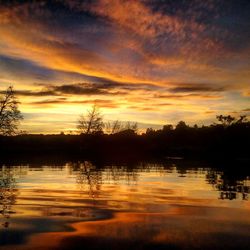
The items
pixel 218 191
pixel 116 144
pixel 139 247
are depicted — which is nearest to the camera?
pixel 139 247

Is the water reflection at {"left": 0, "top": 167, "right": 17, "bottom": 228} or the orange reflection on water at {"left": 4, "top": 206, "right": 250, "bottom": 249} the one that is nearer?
the orange reflection on water at {"left": 4, "top": 206, "right": 250, "bottom": 249}

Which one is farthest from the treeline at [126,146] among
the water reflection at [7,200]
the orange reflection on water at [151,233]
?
the orange reflection on water at [151,233]

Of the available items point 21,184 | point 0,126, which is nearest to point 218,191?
point 21,184

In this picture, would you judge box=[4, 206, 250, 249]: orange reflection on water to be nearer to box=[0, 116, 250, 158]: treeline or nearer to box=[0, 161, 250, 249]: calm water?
box=[0, 161, 250, 249]: calm water

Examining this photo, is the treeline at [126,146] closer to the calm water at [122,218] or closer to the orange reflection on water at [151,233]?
the calm water at [122,218]

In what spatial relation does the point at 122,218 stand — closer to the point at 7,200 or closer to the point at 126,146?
the point at 7,200

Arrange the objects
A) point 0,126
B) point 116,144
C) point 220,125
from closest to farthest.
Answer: point 0,126 → point 116,144 → point 220,125

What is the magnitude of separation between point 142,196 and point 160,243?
8975 millimetres

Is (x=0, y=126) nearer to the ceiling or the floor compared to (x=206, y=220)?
nearer to the ceiling

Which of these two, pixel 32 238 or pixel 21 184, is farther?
pixel 21 184

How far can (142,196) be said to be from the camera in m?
18.6

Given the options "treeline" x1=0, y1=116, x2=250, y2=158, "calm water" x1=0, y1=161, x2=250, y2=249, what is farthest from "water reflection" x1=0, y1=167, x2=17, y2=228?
"treeline" x1=0, y1=116, x2=250, y2=158

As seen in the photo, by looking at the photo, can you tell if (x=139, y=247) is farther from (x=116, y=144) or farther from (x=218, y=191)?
(x=116, y=144)

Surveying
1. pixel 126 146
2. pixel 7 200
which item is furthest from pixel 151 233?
pixel 126 146
